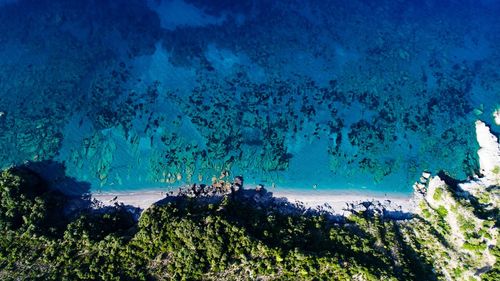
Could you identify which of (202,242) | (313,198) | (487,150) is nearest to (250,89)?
(313,198)

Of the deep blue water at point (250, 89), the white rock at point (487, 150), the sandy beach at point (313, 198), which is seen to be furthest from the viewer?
the deep blue water at point (250, 89)

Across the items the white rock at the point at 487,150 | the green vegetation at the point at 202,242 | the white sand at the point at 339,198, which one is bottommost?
the green vegetation at the point at 202,242

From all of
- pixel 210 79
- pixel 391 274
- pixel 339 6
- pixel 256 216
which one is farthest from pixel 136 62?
pixel 391 274

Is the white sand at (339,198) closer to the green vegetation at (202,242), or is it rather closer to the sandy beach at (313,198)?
the sandy beach at (313,198)

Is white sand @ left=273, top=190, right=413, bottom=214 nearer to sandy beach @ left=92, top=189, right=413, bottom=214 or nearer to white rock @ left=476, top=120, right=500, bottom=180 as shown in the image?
sandy beach @ left=92, top=189, right=413, bottom=214

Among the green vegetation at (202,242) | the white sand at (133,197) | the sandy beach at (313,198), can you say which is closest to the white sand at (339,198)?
the sandy beach at (313,198)

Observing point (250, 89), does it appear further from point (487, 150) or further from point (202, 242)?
point (487, 150)

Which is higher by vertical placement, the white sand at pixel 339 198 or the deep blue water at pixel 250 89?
the deep blue water at pixel 250 89

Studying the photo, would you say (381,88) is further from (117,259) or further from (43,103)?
(43,103)
